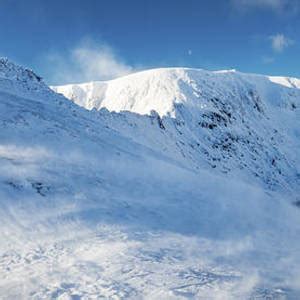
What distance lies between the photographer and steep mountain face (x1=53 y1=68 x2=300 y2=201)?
238 feet

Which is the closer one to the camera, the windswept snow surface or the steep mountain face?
the windswept snow surface

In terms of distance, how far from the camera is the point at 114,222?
18891mm

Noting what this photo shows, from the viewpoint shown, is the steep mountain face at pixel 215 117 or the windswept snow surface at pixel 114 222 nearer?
the windswept snow surface at pixel 114 222

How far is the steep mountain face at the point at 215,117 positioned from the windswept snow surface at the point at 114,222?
1017 inches

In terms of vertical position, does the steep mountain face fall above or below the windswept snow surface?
above

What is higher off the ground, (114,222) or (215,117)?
(215,117)

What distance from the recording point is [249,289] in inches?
551

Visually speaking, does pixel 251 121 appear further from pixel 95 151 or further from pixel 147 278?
pixel 147 278

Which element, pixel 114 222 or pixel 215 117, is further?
pixel 215 117

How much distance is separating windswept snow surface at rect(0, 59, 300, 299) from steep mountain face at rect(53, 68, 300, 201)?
84.8ft

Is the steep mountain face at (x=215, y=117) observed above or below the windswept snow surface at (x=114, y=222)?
above

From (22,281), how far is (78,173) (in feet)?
35.6

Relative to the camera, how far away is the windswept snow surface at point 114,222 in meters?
13.6

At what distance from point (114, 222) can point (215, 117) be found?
261ft
